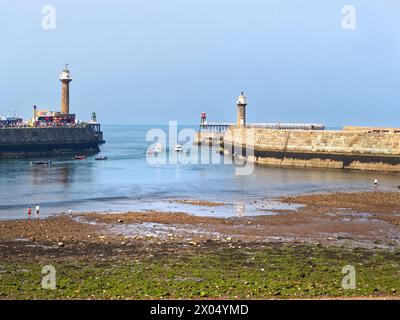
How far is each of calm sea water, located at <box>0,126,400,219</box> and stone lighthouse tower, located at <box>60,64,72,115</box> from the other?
128 ft

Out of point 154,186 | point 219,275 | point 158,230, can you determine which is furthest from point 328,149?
point 219,275

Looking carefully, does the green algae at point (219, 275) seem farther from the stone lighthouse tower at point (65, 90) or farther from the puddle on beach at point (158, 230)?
the stone lighthouse tower at point (65, 90)

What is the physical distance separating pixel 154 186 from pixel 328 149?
91.0 feet

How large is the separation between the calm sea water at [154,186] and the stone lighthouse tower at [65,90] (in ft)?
128

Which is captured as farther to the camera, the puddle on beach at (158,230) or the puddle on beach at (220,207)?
the puddle on beach at (220,207)

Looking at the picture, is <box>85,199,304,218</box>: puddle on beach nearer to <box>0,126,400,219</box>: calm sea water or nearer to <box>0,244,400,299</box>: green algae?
<box>0,126,400,219</box>: calm sea water

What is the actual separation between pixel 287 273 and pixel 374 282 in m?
2.76

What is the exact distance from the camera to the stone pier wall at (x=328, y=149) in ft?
221

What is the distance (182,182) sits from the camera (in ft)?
194

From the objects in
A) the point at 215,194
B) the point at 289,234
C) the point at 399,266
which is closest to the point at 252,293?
the point at 399,266

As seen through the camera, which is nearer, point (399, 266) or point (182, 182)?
point (399, 266)

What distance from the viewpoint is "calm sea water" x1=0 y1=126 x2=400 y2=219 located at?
3978 cm

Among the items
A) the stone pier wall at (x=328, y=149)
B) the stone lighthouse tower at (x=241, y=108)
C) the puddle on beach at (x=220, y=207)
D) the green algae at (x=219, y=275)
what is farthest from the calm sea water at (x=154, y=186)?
the stone lighthouse tower at (x=241, y=108)

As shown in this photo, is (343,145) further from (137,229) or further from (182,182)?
(137,229)
